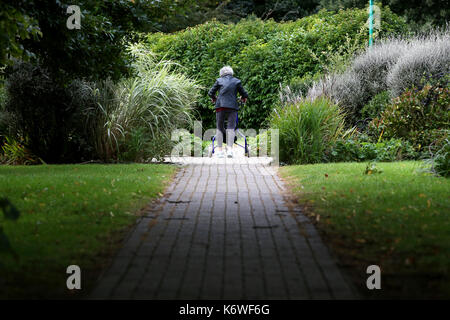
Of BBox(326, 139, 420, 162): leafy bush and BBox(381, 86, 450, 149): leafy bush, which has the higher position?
BBox(381, 86, 450, 149): leafy bush

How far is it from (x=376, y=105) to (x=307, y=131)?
323 centimetres

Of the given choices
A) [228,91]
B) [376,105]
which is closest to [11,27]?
[228,91]

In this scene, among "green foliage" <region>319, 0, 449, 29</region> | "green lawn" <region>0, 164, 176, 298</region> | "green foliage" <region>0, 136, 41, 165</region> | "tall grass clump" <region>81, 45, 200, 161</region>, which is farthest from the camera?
"green foliage" <region>319, 0, 449, 29</region>

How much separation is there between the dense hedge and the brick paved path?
10.1 m

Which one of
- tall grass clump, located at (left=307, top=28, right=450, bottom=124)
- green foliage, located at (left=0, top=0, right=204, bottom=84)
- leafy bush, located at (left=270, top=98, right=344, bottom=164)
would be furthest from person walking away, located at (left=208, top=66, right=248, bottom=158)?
green foliage, located at (left=0, top=0, right=204, bottom=84)

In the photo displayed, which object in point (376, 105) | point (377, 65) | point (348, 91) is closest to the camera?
point (376, 105)

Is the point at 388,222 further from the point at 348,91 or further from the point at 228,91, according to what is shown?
the point at 348,91

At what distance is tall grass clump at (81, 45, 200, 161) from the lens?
12047 millimetres

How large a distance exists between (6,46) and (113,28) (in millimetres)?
3386

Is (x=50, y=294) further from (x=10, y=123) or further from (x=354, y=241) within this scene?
(x=10, y=123)

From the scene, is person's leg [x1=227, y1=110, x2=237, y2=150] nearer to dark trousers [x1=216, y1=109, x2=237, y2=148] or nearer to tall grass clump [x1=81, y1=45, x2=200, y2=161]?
dark trousers [x1=216, y1=109, x2=237, y2=148]

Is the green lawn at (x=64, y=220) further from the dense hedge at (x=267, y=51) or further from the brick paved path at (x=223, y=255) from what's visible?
the dense hedge at (x=267, y=51)

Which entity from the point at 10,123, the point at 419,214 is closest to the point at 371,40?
the point at 10,123

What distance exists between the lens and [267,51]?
17.9 metres
